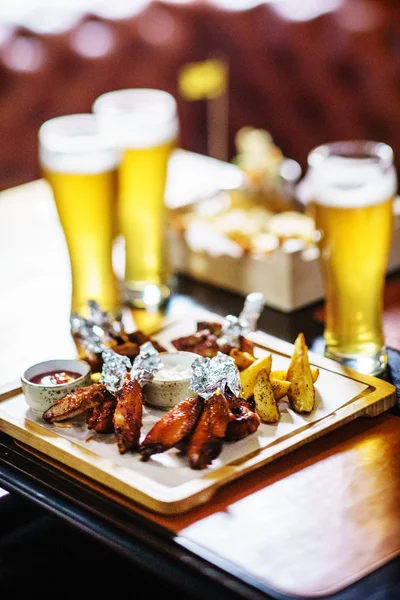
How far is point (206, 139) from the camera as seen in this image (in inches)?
153

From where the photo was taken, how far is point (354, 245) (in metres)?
1.39

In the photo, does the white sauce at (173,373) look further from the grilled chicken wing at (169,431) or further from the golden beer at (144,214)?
the golden beer at (144,214)

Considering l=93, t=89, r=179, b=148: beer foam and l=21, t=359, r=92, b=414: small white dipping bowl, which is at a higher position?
l=93, t=89, r=179, b=148: beer foam

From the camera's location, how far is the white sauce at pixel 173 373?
4.16 ft

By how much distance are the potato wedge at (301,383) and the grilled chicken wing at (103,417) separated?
24 centimetres

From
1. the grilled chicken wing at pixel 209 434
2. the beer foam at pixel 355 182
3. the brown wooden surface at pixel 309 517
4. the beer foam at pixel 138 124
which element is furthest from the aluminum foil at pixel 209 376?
the beer foam at pixel 138 124

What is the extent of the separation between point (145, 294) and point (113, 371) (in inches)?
21.1

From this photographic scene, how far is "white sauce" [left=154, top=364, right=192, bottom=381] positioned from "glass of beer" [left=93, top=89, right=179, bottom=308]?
1.45 feet

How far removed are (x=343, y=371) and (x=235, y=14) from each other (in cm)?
257

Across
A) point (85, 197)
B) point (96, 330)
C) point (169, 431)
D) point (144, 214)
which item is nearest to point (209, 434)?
point (169, 431)

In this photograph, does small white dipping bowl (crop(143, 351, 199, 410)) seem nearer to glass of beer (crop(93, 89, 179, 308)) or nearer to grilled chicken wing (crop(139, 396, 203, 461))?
grilled chicken wing (crop(139, 396, 203, 461))

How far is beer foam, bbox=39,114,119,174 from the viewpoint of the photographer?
153cm

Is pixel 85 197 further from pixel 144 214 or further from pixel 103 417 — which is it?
pixel 103 417

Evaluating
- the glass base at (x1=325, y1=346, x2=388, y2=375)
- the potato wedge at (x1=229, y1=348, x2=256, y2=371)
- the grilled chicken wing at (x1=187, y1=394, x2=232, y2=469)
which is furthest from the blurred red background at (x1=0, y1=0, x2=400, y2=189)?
the grilled chicken wing at (x1=187, y1=394, x2=232, y2=469)
